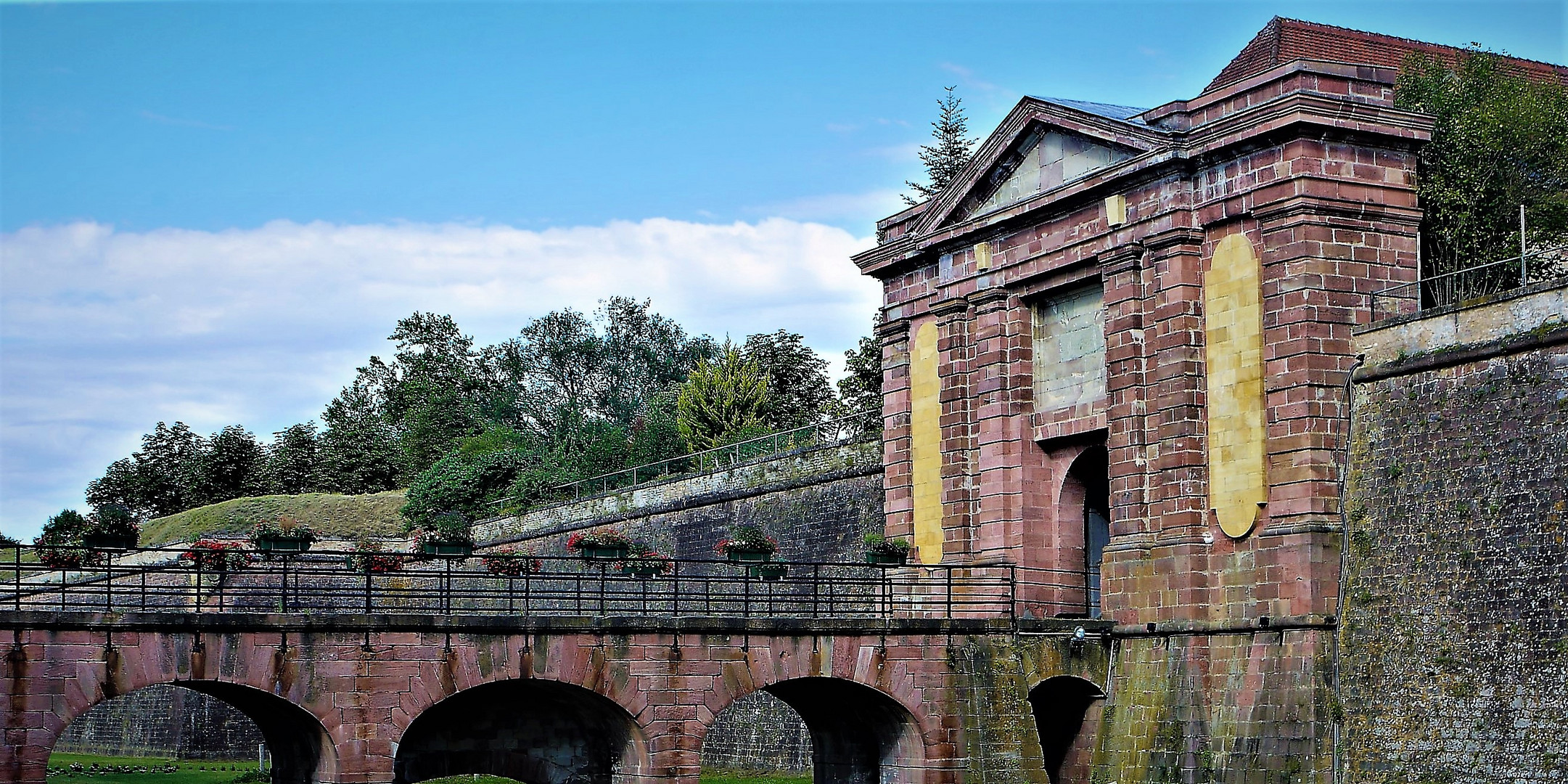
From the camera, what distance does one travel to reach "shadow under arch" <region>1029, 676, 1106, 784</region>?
27969mm

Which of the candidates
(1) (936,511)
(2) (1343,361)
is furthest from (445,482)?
(2) (1343,361)

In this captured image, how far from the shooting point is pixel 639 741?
82.9ft

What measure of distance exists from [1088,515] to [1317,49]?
10.6 m

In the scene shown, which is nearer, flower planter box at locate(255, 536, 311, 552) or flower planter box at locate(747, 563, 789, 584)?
flower planter box at locate(255, 536, 311, 552)

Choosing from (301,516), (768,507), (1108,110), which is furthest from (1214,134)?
(301,516)

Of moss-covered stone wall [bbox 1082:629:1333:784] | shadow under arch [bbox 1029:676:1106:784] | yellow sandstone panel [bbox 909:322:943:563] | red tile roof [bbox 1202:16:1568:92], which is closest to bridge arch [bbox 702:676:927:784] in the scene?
shadow under arch [bbox 1029:676:1106:784]

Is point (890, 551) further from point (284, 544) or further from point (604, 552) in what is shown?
point (284, 544)

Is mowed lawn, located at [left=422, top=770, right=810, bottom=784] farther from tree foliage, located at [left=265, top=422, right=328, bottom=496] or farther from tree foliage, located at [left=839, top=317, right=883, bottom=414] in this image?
tree foliage, located at [left=265, top=422, right=328, bottom=496]

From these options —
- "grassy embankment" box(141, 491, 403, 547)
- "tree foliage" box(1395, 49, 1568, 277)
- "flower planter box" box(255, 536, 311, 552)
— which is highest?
"tree foliage" box(1395, 49, 1568, 277)

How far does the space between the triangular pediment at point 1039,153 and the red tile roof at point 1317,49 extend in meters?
5.51

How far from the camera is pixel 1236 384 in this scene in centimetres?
2570

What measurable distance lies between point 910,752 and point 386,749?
804cm

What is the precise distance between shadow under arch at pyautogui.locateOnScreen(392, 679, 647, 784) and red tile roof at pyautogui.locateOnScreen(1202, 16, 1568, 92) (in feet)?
54.2

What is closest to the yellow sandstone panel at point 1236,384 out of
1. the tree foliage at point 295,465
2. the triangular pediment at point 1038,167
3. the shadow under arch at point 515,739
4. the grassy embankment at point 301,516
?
the triangular pediment at point 1038,167
